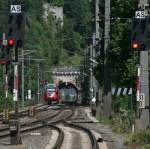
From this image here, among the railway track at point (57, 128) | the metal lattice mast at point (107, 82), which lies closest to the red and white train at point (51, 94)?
the railway track at point (57, 128)

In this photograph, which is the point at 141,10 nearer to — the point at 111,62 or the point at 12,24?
the point at 12,24

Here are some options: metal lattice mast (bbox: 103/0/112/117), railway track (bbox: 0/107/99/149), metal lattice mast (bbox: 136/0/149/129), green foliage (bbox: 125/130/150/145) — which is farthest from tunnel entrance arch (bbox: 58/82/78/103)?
green foliage (bbox: 125/130/150/145)

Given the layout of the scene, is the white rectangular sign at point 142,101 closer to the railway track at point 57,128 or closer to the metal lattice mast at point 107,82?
the railway track at point 57,128

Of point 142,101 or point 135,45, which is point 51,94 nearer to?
point 142,101

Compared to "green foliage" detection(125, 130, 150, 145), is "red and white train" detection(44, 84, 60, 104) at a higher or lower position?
lower

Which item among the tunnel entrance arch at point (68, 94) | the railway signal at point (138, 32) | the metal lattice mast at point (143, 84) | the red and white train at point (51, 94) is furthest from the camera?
the tunnel entrance arch at point (68, 94)

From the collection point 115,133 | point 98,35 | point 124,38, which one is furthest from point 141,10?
point 98,35

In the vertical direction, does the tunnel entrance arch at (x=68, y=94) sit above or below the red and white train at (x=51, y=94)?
below

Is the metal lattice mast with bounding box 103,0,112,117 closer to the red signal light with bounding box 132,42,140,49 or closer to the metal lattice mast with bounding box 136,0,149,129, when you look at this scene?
the metal lattice mast with bounding box 136,0,149,129

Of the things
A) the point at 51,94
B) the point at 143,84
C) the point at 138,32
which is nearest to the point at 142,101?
the point at 143,84

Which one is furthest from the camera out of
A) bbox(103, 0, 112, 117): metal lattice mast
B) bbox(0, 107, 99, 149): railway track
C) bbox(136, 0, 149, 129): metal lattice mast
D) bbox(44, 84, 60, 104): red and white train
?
bbox(44, 84, 60, 104): red and white train

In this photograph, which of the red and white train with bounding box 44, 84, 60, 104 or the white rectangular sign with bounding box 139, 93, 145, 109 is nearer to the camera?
the white rectangular sign with bounding box 139, 93, 145, 109

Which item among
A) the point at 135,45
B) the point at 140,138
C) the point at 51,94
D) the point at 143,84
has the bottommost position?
the point at 51,94

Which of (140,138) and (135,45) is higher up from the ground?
(135,45)
